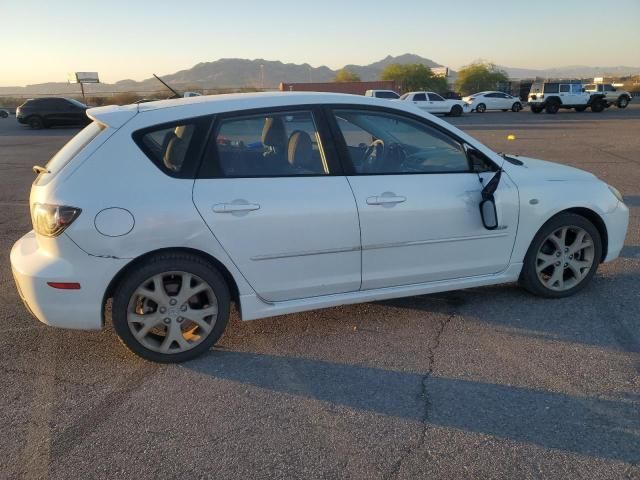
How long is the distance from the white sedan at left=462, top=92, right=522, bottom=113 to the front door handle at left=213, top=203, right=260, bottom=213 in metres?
36.5

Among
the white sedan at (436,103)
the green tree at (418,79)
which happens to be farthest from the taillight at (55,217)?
the green tree at (418,79)

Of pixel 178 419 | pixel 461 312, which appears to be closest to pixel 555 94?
pixel 461 312

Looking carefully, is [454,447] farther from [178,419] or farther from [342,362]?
[178,419]

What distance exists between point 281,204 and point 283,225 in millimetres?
135

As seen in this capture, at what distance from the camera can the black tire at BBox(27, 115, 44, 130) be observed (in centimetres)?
2717

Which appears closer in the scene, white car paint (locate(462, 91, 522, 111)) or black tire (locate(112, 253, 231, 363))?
black tire (locate(112, 253, 231, 363))

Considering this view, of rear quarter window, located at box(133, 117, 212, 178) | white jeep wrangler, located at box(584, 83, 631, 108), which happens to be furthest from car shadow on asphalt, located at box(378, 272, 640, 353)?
white jeep wrangler, located at box(584, 83, 631, 108)

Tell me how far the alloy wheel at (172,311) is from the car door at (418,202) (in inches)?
43.7

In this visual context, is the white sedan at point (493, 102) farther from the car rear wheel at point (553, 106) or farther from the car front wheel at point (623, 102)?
the car front wheel at point (623, 102)

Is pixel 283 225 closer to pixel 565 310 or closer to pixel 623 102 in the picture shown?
pixel 565 310

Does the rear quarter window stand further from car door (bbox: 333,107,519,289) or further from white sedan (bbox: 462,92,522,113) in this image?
white sedan (bbox: 462,92,522,113)

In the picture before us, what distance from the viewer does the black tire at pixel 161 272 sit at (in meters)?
3.15

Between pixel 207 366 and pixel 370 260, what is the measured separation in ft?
4.26

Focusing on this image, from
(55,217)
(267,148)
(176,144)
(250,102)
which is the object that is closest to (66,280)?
(55,217)
